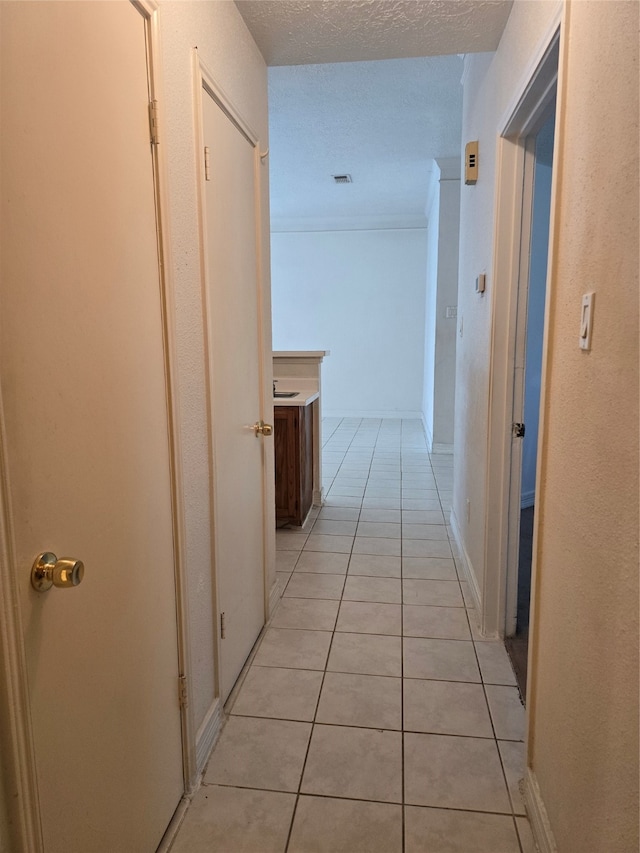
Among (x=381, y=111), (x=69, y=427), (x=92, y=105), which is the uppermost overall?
(x=381, y=111)

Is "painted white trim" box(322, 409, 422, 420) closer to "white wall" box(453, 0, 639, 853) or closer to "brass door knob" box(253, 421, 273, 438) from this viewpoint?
"brass door knob" box(253, 421, 273, 438)

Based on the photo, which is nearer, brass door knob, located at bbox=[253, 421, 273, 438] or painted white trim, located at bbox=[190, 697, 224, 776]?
painted white trim, located at bbox=[190, 697, 224, 776]

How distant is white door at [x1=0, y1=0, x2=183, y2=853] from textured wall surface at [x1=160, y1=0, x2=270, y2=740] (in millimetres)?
146

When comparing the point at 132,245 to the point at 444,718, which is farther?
the point at 444,718

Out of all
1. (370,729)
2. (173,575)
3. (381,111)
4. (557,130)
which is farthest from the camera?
(381,111)

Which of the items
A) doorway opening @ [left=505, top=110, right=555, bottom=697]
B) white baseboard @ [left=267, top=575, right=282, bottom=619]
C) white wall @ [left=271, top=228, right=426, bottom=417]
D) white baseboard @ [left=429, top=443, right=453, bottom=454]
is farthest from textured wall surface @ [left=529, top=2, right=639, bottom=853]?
white wall @ [left=271, top=228, right=426, bottom=417]

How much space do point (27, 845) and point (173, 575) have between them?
655 millimetres

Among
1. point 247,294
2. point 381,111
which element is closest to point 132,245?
point 247,294

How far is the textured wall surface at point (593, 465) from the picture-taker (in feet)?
2.94

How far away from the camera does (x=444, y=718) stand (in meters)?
1.83

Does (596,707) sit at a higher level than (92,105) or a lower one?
lower

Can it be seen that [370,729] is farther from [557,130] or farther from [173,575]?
[557,130]

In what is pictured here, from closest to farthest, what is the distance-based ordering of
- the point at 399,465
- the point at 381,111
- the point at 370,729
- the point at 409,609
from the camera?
1. the point at 370,729
2. the point at 409,609
3. the point at 381,111
4. the point at 399,465

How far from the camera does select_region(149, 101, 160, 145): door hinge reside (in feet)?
4.07
